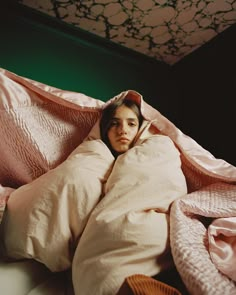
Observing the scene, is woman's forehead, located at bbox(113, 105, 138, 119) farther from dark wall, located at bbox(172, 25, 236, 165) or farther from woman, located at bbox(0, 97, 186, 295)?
dark wall, located at bbox(172, 25, 236, 165)

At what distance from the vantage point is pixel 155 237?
60cm

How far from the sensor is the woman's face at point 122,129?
1.03 m

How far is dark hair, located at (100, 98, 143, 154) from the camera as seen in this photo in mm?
1072

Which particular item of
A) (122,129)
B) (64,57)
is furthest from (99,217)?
(64,57)

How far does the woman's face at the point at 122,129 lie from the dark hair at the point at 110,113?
14 mm

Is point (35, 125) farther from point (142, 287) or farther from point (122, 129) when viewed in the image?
point (142, 287)

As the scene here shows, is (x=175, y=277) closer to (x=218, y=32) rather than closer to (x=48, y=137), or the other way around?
A: (x=48, y=137)

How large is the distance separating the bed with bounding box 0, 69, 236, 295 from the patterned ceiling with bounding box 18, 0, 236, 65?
0.63 meters

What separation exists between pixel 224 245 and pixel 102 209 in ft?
1.01

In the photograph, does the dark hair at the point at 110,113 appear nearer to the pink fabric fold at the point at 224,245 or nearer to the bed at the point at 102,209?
the bed at the point at 102,209

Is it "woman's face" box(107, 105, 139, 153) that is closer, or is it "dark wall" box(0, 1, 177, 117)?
"woman's face" box(107, 105, 139, 153)

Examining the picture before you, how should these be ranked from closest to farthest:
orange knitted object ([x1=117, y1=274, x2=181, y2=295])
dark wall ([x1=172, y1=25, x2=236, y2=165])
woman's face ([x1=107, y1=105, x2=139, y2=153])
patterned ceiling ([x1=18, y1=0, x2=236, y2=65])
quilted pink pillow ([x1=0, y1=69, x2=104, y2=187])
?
1. orange knitted object ([x1=117, y1=274, x2=181, y2=295])
2. quilted pink pillow ([x1=0, y1=69, x2=104, y2=187])
3. woman's face ([x1=107, y1=105, x2=139, y2=153])
4. patterned ceiling ([x1=18, y1=0, x2=236, y2=65])
5. dark wall ([x1=172, y1=25, x2=236, y2=165])

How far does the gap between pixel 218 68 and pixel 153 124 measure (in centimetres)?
90

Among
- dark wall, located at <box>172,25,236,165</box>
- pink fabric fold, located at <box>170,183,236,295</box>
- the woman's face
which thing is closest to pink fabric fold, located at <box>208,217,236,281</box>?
pink fabric fold, located at <box>170,183,236,295</box>
